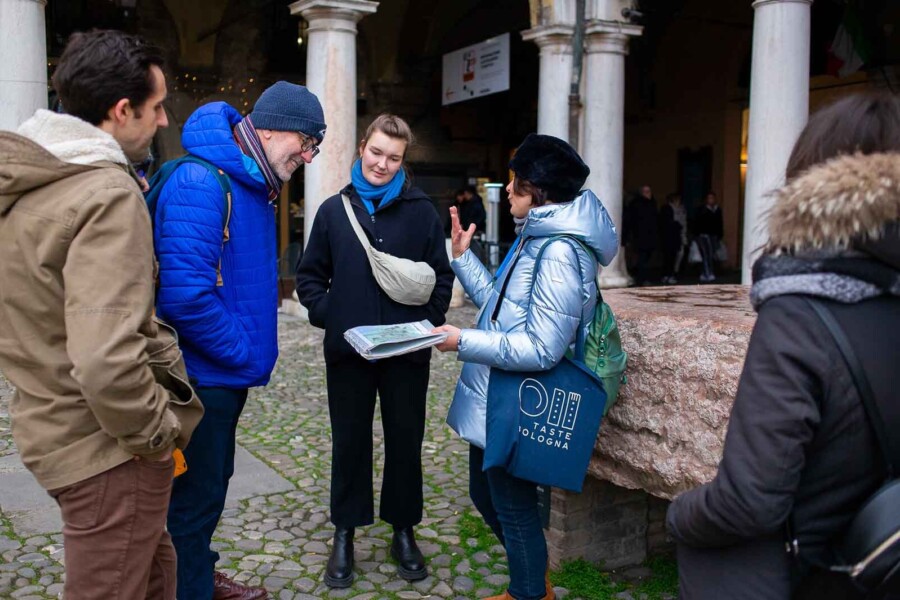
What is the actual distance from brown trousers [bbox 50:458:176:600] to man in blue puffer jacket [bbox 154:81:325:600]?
2.00ft

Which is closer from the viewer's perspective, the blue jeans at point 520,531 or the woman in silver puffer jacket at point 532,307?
the woman in silver puffer jacket at point 532,307

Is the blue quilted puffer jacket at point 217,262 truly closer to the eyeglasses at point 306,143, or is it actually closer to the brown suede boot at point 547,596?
the eyeglasses at point 306,143

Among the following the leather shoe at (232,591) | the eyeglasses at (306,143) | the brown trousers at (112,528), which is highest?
the eyeglasses at (306,143)

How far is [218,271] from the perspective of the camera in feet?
8.71

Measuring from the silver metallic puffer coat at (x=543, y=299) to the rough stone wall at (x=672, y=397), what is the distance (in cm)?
34

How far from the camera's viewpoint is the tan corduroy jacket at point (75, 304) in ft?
6.06

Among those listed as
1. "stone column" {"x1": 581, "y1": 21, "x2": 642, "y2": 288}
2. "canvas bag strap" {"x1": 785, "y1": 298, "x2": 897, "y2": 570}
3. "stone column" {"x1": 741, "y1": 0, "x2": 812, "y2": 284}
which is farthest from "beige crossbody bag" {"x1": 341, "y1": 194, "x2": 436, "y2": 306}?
"stone column" {"x1": 581, "y1": 21, "x2": 642, "y2": 288}

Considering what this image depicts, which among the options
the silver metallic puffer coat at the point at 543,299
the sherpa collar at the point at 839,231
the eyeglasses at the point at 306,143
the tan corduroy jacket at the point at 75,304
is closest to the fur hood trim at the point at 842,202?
the sherpa collar at the point at 839,231

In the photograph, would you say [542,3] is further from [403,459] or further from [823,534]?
[823,534]

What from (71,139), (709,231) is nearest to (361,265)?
(71,139)

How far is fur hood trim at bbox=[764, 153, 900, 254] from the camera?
4.79 feet

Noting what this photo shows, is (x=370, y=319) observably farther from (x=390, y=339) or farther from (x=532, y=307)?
(x=532, y=307)

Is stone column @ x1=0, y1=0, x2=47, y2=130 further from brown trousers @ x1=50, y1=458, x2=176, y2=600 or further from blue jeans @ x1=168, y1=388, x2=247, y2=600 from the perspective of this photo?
brown trousers @ x1=50, y1=458, x2=176, y2=600

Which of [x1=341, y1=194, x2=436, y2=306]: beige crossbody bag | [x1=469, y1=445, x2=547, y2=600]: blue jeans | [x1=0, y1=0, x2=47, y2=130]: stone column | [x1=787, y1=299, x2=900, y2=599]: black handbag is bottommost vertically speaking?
[x1=469, y1=445, x2=547, y2=600]: blue jeans
